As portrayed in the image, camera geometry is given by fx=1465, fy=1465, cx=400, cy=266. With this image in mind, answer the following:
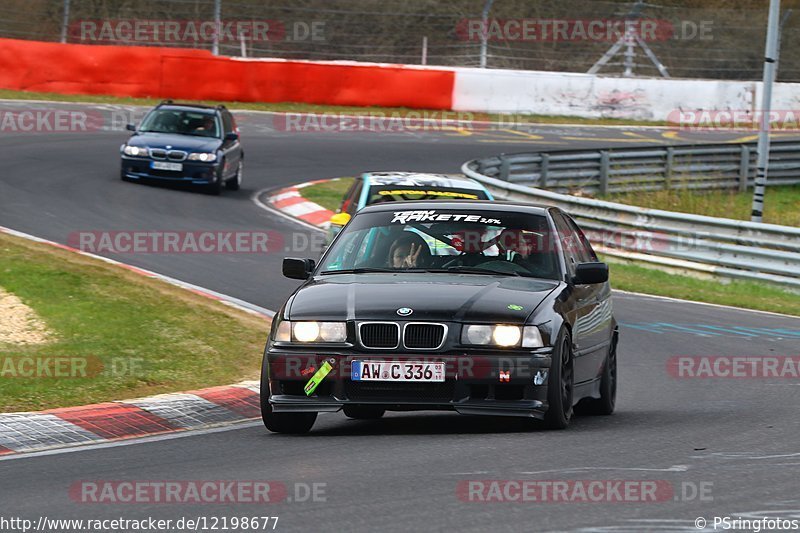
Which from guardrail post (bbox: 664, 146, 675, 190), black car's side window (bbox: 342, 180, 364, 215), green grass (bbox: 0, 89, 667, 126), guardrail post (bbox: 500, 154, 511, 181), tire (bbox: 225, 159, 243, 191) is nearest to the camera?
black car's side window (bbox: 342, 180, 364, 215)

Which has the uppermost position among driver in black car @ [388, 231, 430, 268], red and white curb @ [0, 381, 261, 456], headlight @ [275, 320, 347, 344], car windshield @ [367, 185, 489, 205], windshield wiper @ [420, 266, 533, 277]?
driver in black car @ [388, 231, 430, 268]

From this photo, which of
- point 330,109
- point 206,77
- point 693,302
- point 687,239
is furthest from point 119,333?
point 330,109

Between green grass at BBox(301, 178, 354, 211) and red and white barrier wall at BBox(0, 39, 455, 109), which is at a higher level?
red and white barrier wall at BBox(0, 39, 455, 109)

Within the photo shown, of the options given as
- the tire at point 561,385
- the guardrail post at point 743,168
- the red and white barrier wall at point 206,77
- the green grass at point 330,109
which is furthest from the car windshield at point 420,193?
the red and white barrier wall at point 206,77

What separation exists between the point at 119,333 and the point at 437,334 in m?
4.06

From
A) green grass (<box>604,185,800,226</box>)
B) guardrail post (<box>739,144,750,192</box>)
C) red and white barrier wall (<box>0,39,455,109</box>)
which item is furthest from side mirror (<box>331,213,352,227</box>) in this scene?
red and white barrier wall (<box>0,39,455,109</box>)

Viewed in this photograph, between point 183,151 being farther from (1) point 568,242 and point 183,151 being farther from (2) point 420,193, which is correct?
(1) point 568,242

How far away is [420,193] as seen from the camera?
14016 mm

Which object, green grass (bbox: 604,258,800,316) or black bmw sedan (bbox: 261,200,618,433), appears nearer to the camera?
black bmw sedan (bbox: 261,200,618,433)

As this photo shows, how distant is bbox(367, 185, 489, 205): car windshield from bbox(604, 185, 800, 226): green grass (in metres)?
11.7

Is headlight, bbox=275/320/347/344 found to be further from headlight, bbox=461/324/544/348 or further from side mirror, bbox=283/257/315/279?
side mirror, bbox=283/257/315/279

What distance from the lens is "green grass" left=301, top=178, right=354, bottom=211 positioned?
23.9 m

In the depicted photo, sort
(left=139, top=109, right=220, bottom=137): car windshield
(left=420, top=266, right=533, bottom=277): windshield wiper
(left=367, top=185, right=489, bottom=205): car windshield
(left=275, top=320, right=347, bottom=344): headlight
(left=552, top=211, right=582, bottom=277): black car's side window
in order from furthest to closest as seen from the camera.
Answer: (left=139, top=109, right=220, bottom=137): car windshield → (left=367, top=185, right=489, bottom=205): car windshield → (left=552, top=211, right=582, bottom=277): black car's side window → (left=420, top=266, right=533, bottom=277): windshield wiper → (left=275, top=320, right=347, bottom=344): headlight

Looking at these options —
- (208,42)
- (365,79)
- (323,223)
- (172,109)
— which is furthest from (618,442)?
(208,42)
